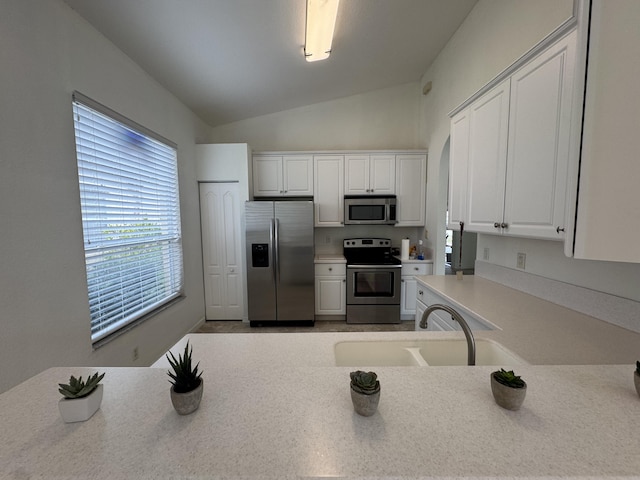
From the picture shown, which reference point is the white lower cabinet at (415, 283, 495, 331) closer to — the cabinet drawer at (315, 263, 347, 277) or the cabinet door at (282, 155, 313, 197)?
the cabinet drawer at (315, 263, 347, 277)

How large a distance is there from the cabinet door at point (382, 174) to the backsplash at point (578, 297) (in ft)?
6.03

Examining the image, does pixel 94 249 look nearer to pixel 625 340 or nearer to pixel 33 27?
pixel 33 27

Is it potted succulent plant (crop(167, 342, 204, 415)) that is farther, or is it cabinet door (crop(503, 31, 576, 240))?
cabinet door (crop(503, 31, 576, 240))

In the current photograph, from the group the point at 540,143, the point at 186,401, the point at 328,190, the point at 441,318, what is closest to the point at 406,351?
the point at 441,318

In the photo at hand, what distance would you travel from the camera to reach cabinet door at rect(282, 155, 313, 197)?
353cm

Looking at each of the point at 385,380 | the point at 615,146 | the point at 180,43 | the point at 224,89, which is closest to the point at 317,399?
the point at 385,380

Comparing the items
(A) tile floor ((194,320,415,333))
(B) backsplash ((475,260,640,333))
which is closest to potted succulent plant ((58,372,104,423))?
(B) backsplash ((475,260,640,333))

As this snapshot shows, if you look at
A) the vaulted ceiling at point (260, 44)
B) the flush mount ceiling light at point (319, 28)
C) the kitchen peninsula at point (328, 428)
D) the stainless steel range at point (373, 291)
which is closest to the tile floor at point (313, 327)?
the stainless steel range at point (373, 291)

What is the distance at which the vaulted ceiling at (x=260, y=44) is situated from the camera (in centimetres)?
174

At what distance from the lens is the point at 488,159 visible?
166 centimetres

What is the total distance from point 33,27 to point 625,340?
11.0ft

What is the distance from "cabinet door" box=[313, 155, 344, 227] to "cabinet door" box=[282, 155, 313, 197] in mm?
84

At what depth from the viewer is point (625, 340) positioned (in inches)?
44.4

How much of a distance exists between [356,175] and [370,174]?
0.20 m
